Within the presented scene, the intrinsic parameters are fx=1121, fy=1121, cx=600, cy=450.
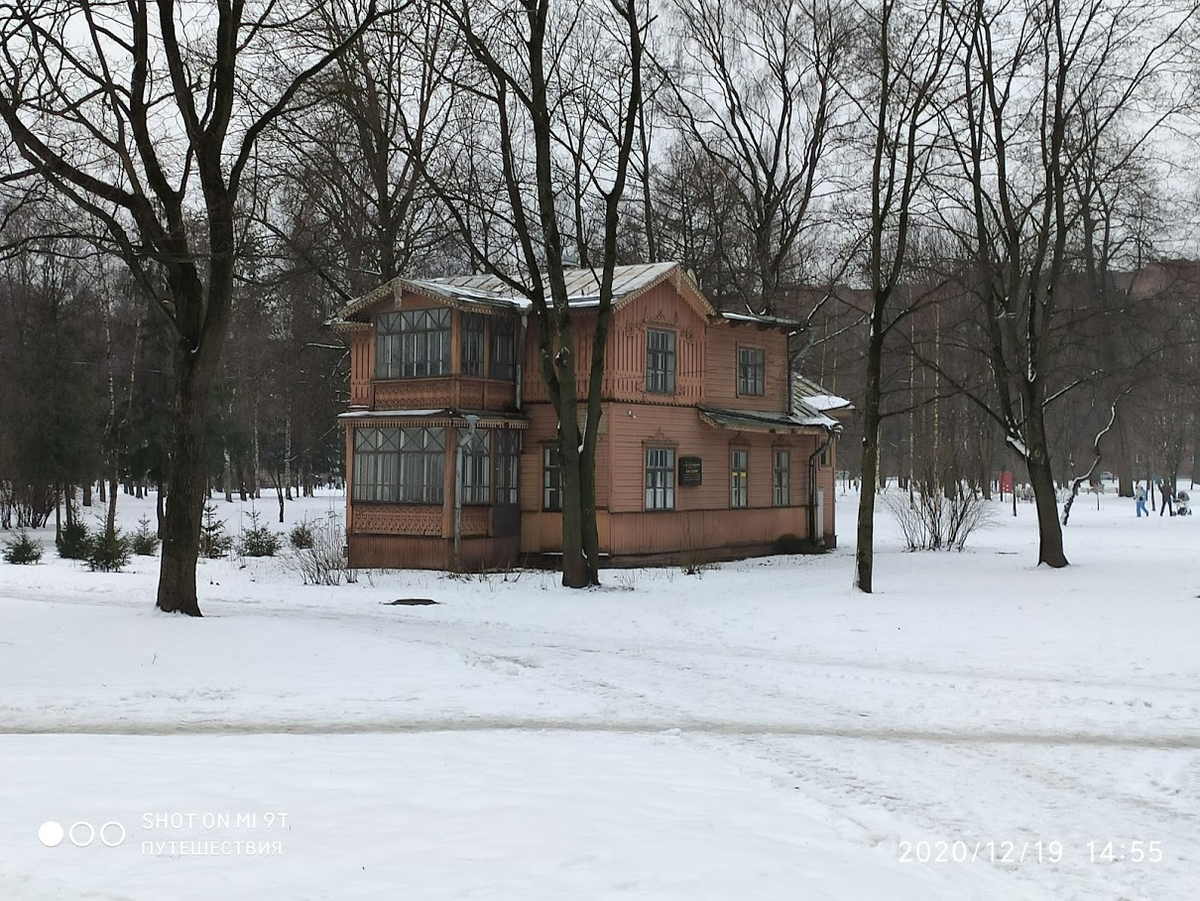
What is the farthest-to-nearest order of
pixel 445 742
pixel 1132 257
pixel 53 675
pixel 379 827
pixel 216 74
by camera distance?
pixel 1132 257, pixel 216 74, pixel 53 675, pixel 445 742, pixel 379 827

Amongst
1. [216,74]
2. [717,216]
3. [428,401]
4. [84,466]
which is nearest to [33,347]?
[84,466]

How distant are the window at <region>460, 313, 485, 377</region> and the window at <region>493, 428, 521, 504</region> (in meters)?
Result: 1.55

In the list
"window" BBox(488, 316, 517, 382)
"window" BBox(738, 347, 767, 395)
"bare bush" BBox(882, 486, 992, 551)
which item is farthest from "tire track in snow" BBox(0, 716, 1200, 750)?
"bare bush" BBox(882, 486, 992, 551)

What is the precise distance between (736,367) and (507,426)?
23.5ft

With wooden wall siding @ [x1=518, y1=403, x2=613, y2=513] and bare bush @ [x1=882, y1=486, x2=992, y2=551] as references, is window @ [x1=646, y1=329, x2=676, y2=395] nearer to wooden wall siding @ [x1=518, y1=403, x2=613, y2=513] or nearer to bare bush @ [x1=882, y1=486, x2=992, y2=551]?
wooden wall siding @ [x1=518, y1=403, x2=613, y2=513]

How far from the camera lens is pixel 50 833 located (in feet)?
18.4

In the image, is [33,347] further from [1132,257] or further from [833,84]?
[1132,257]

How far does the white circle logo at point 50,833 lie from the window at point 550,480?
66.6ft

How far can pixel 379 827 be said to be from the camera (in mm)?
6027

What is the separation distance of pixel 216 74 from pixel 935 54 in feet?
40.5

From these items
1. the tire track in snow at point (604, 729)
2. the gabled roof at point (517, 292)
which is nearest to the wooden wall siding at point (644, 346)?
the gabled roof at point (517, 292)

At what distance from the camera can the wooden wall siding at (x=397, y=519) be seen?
25.0 meters

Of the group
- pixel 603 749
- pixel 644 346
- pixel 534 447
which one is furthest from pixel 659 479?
pixel 603 749

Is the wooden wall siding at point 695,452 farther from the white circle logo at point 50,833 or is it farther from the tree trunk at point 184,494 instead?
the white circle logo at point 50,833
